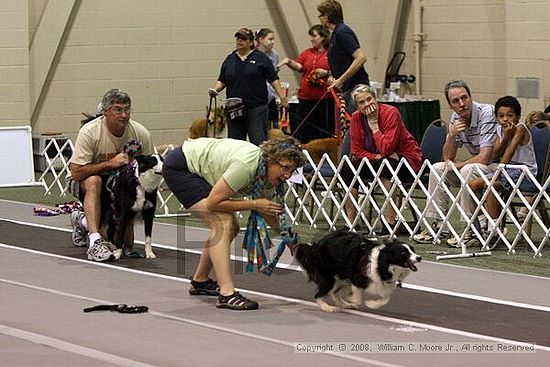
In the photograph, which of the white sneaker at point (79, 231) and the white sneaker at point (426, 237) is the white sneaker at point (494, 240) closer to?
the white sneaker at point (426, 237)

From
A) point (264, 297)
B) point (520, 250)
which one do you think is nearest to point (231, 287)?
point (264, 297)

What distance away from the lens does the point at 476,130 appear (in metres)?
8.17

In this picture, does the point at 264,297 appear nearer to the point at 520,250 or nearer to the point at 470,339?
the point at 470,339

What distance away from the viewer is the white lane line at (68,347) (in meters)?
4.82

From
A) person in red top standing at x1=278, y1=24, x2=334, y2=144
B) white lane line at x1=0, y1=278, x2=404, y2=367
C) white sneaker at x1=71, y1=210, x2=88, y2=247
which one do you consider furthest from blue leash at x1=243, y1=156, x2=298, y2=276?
person in red top standing at x1=278, y1=24, x2=334, y2=144

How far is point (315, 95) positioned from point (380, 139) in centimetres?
342

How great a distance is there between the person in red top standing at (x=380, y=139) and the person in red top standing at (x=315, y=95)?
3.00 m

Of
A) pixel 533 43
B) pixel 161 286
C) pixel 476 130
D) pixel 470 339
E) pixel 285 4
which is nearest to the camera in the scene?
pixel 470 339

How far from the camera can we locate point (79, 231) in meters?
8.05

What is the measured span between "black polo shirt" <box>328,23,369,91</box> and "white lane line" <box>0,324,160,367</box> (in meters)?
4.72

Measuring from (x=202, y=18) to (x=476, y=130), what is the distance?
582 cm

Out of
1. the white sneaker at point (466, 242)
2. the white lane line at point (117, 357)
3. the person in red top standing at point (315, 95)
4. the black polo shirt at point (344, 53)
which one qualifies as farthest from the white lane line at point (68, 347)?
the person in red top standing at point (315, 95)

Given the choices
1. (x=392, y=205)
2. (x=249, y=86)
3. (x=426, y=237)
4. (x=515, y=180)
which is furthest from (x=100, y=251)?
(x=249, y=86)

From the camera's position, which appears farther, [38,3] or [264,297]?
[38,3]
